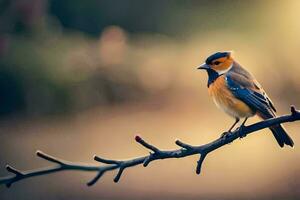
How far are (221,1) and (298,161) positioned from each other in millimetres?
3575

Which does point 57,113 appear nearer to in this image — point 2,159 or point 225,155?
point 2,159

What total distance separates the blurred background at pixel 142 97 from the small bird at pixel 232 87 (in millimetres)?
4151

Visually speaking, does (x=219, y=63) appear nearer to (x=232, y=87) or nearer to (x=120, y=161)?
→ (x=232, y=87)

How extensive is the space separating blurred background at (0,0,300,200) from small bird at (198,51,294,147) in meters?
4.15

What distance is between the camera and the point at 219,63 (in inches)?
124

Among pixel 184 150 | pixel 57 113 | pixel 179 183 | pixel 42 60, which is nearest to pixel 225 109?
pixel 184 150

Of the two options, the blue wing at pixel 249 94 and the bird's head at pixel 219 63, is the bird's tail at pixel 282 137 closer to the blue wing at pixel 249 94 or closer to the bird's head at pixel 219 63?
the blue wing at pixel 249 94

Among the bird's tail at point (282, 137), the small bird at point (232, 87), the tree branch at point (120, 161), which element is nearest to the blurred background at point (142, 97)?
the small bird at point (232, 87)

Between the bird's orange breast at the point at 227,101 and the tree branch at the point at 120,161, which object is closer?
the tree branch at the point at 120,161

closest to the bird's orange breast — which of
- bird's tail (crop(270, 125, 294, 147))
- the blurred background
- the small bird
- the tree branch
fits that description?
the small bird

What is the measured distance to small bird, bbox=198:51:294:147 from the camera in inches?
117

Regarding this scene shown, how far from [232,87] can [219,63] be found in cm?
9

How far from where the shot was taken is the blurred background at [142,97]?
871 cm

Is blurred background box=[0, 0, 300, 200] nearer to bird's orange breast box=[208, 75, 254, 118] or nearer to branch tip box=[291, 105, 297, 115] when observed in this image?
bird's orange breast box=[208, 75, 254, 118]
